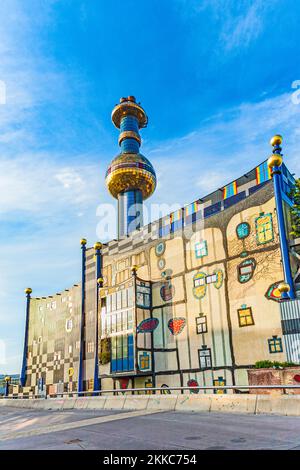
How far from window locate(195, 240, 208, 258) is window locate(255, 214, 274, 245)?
3.27 m

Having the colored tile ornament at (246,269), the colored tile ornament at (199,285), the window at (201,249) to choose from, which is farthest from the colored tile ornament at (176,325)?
the colored tile ornament at (246,269)

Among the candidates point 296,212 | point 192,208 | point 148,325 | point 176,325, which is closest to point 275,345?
point 296,212

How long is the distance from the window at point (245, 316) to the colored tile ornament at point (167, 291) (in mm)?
4808

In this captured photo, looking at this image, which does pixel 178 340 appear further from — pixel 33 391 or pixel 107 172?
pixel 107 172

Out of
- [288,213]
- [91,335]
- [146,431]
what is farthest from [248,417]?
[91,335]

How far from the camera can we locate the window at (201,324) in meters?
20.1

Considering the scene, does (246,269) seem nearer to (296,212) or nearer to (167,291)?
(296,212)

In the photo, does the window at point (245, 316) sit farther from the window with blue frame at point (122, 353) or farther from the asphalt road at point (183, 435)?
the asphalt road at point (183, 435)

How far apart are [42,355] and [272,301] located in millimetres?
21206

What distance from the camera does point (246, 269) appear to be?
18.8m

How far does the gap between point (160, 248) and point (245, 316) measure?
292 inches

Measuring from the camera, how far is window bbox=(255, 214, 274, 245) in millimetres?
18123

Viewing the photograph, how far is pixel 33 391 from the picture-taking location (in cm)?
3181

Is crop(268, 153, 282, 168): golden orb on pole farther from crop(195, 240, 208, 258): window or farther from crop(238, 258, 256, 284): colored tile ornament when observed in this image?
crop(195, 240, 208, 258): window
